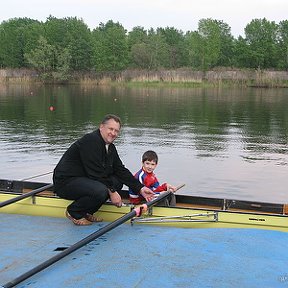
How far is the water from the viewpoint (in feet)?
38.4

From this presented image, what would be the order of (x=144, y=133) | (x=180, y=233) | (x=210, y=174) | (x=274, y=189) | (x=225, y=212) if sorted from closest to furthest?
(x=180, y=233)
(x=225, y=212)
(x=274, y=189)
(x=210, y=174)
(x=144, y=133)

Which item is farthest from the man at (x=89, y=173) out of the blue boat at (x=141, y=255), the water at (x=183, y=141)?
the water at (x=183, y=141)

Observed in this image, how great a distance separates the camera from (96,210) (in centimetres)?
604

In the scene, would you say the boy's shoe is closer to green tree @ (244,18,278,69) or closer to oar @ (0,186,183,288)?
oar @ (0,186,183,288)

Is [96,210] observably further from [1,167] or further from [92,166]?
[1,167]

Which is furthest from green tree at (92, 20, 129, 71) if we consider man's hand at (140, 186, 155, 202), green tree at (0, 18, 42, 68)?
man's hand at (140, 186, 155, 202)

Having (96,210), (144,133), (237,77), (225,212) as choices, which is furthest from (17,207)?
(237,77)

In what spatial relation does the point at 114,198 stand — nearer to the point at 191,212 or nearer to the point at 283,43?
the point at 191,212

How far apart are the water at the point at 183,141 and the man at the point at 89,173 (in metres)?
4.77

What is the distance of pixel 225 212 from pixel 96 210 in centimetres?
176

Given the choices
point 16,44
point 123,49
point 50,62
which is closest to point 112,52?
point 123,49

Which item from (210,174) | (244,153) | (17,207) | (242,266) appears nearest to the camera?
(242,266)

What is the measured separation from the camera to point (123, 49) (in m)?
71.6

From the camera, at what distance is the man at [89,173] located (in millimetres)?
5742
